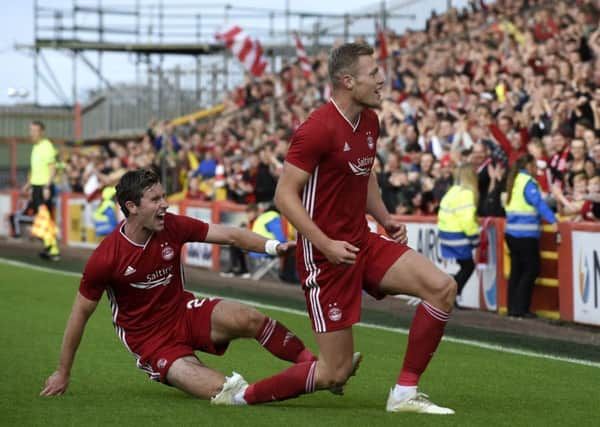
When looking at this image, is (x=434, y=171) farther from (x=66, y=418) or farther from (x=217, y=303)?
(x=66, y=418)

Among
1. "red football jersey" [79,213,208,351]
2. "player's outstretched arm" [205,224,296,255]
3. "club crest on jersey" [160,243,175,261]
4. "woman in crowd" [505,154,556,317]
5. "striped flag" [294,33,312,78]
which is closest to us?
"player's outstretched arm" [205,224,296,255]

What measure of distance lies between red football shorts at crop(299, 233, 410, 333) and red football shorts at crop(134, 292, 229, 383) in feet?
3.47

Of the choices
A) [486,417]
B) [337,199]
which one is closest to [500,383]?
[486,417]

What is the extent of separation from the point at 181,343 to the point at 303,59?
2269 cm

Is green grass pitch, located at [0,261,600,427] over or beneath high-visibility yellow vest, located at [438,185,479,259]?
beneath

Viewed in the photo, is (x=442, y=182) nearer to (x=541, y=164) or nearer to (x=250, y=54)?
(x=541, y=164)

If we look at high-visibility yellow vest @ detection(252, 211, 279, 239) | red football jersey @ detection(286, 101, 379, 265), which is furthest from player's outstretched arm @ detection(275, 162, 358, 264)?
high-visibility yellow vest @ detection(252, 211, 279, 239)

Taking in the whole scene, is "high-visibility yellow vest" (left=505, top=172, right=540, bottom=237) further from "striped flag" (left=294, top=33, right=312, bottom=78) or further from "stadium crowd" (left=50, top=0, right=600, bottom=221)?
"striped flag" (left=294, top=33, right=312, bottom=78)

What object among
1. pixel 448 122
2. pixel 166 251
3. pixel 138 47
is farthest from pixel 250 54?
pixel 166 251

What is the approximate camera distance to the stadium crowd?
16375mm

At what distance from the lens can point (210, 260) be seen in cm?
2227

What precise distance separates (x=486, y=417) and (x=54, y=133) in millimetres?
41123

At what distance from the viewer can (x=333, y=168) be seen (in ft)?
24.9

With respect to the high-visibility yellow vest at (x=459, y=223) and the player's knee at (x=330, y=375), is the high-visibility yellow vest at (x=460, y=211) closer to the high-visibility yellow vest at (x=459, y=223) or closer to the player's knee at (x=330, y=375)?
the high-visibility yellow vest at (x=459, y=223)
